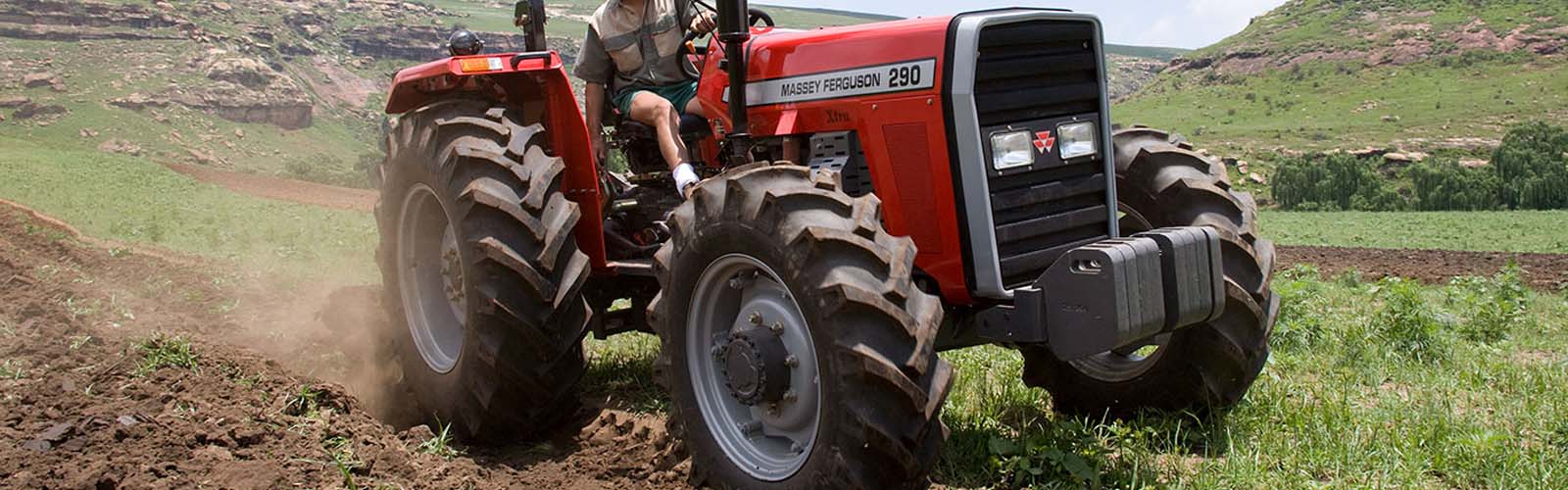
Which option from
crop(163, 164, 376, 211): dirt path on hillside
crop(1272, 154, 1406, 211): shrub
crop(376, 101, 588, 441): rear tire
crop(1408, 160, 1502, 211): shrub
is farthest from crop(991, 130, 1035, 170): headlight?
crop(1408, 160, 1502, 211): shrub

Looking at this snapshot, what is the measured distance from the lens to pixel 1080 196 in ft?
14.8

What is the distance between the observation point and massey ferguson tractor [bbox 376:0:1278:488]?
12.1 feet

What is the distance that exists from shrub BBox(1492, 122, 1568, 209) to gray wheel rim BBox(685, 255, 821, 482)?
234 ft

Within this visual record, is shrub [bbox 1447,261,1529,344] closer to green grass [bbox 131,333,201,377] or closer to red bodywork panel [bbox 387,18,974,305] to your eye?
red bodywork panel [bbox 387,18,974,305]

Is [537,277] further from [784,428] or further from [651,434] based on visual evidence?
[784,428]

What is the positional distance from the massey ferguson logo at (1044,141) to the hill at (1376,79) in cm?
8954

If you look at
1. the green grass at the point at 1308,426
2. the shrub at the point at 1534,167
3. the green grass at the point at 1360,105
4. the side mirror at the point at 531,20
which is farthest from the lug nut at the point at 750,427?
the green grass at the point at 1360,105

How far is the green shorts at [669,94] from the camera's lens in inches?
227

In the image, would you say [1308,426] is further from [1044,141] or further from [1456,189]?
[1456,189]

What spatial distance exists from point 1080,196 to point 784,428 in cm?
144

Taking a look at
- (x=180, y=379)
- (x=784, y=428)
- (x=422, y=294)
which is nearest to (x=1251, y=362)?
(x=784, y=428)

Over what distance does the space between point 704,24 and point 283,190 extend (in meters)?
23.6

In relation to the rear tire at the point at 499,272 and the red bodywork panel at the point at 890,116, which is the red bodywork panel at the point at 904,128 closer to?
the red bodywork panel at the point at 890,116

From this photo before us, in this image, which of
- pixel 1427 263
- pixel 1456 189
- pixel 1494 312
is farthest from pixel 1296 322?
pixel 1456 189
